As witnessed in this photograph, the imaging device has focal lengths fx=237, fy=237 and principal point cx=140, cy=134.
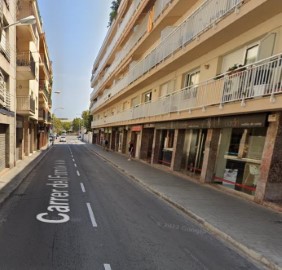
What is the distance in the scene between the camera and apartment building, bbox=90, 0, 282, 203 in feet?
25.7

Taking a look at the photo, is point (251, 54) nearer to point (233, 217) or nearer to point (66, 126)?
point (233, 217)

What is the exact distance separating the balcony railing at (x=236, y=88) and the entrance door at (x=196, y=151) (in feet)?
7.17

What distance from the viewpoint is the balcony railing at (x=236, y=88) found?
7103 mm

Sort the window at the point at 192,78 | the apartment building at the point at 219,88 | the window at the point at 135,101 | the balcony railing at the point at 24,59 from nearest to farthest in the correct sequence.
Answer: the apartment building at the point at 219,88, the window at the point at 192,78, the balcony railing at the point at 24,59, the window at the point at 135,101

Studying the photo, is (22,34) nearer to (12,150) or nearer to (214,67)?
(12,150)

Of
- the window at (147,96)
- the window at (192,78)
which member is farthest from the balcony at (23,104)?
the window at (192,78)

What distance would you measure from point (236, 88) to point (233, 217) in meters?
4.41

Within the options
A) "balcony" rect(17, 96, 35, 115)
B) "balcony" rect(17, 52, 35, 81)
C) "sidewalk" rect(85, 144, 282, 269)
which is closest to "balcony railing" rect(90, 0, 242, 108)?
"sidewalk" rect(85, 144, 282, 269)

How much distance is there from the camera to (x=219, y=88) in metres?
9.41

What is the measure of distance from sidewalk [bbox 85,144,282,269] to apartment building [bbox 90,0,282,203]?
1003mm

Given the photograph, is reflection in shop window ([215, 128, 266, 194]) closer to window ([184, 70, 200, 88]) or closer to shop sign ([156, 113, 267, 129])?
shop sign ([156, 113, 267, 129])

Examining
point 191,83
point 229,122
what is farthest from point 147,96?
point 229,122

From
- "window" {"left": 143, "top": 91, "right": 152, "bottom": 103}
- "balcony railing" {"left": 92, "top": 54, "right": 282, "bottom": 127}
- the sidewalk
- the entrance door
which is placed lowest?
the sidewalk

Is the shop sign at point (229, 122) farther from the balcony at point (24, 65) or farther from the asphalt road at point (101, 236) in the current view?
the balcony at point (24, 65)
